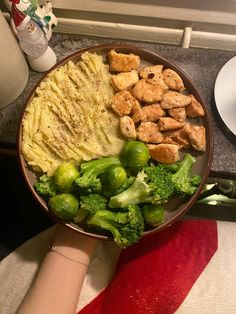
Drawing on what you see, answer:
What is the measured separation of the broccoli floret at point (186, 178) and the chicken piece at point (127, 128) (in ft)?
0.44

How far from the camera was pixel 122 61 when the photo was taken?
98 cm

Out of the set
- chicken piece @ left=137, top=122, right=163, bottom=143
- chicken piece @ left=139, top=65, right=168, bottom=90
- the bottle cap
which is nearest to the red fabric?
chicken piece @ left=137, top=122, right=163, bottom=143

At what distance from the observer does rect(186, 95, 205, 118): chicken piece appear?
96cm

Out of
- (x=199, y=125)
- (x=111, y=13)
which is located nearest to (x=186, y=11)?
(x=111, y=13)

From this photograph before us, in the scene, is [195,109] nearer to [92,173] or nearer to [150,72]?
[150,72]

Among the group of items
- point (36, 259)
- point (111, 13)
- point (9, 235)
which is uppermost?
point (111, 13)

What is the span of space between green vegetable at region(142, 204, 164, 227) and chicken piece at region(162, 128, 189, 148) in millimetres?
160

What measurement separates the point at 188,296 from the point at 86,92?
0.55 meters

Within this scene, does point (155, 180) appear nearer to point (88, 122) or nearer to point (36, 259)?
point (88, 122)

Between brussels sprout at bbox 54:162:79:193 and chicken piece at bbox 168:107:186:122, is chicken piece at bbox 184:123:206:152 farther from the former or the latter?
brussels sprout at bbox 54:162:79:193

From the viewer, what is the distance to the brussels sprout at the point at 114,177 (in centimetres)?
89

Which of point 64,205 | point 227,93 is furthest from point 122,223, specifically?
point 227,93

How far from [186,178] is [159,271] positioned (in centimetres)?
27

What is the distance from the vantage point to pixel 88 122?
0.96 meters
